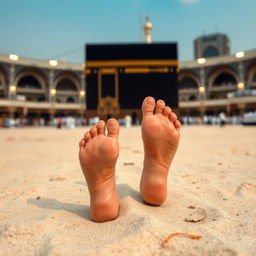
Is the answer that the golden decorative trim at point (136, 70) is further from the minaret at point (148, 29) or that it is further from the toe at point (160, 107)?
the toe at point (160, 107)

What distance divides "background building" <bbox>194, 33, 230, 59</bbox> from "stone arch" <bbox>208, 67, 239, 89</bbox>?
11.2 meters

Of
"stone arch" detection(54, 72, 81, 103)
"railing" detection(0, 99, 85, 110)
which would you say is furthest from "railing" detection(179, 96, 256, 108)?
"stone arch" detection(54, 72, 81, 103)

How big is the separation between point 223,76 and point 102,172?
27.9 m

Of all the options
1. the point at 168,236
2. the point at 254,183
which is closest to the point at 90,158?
the point at 168,236

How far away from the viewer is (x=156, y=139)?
3.43ft

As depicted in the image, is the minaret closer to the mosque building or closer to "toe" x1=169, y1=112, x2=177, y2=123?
the mosque building

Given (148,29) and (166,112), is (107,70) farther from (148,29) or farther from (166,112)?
(166,112)

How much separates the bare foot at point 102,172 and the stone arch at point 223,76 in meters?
25.5

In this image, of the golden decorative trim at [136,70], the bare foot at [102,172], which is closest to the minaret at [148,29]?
the golden decorative trim at [136,70]

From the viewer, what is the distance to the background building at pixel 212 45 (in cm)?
3473

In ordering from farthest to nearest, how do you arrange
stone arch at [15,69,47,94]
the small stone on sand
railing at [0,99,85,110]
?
stone arch at [15,69,47,94] → railing at [0,99,85,110] → the small stone on sand

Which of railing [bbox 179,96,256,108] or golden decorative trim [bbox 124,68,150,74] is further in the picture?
railing [bbox 179,96,256,108]

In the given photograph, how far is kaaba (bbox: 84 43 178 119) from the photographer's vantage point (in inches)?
645

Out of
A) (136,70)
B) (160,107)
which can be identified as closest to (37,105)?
(136,70)
